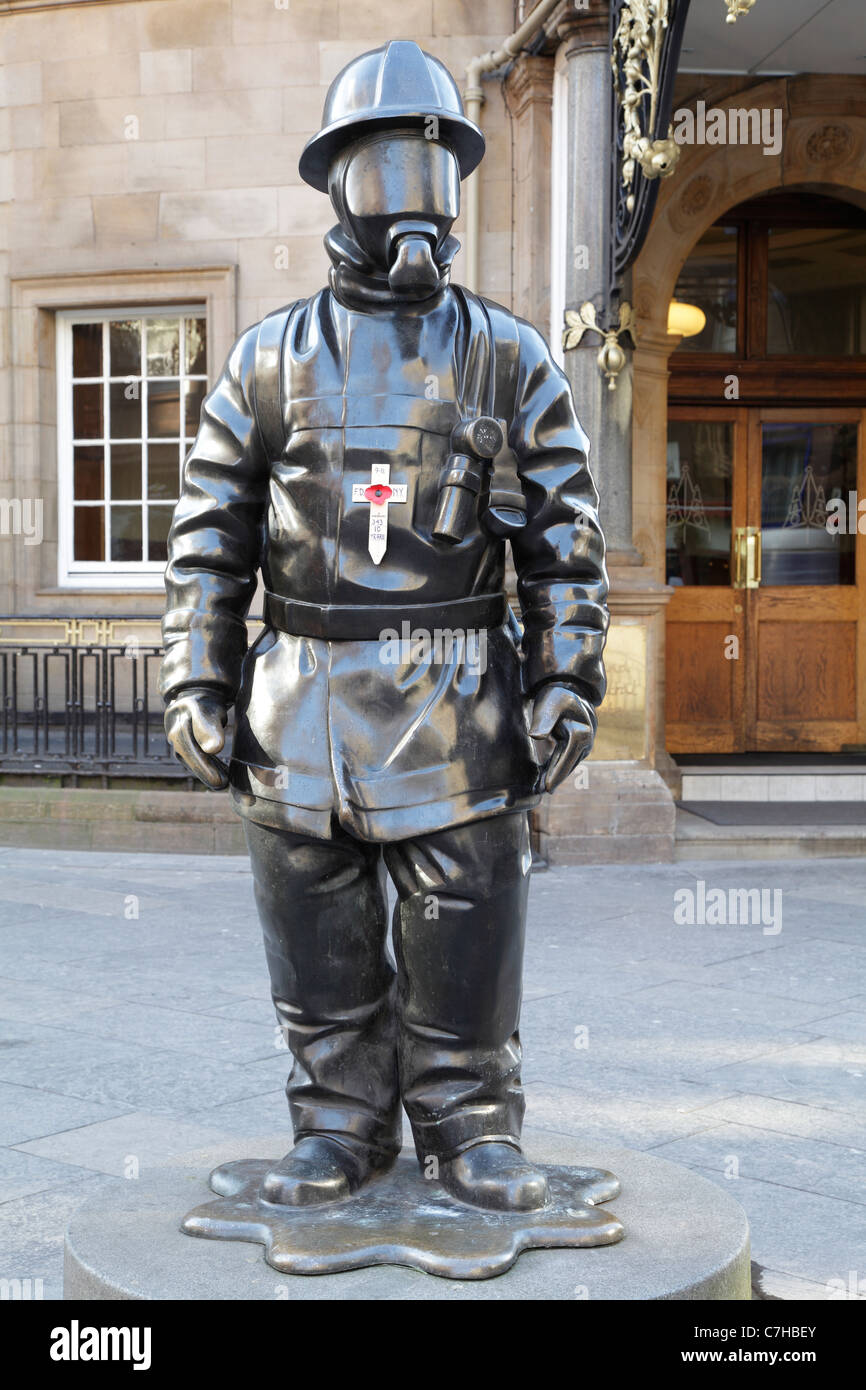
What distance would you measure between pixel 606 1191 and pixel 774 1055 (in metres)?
2.33

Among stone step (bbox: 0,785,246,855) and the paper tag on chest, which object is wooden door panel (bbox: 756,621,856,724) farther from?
the paper tag on chest

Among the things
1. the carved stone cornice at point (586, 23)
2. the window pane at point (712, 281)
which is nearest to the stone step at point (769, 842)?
the window pane at point (712, 281)

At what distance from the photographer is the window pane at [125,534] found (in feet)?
40.4

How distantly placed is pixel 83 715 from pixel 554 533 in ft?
25.1

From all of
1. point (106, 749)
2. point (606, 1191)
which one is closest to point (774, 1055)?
point (606, 1191)

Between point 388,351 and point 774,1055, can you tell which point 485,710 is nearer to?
point 388,351

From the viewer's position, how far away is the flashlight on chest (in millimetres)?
2994

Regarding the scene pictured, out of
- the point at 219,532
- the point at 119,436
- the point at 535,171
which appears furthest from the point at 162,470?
the point at 219,532

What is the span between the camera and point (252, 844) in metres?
3.19

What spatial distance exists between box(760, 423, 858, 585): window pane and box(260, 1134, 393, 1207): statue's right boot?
30.0 feet

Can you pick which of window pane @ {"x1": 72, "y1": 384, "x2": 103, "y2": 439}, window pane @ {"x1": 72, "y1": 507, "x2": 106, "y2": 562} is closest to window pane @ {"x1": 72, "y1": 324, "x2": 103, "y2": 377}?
window pane @ {"x1": 72, "y1": 384, "x2": 103, "y2": 439}

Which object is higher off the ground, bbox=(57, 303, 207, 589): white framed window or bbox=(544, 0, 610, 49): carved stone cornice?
bbox=(544, 0, 610, 49): carved stone cornice

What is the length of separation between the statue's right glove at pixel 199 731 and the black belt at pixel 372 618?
0.70ft

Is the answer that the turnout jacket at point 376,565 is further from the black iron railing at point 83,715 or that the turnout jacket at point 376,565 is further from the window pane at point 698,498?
the window pane at point 698,498
